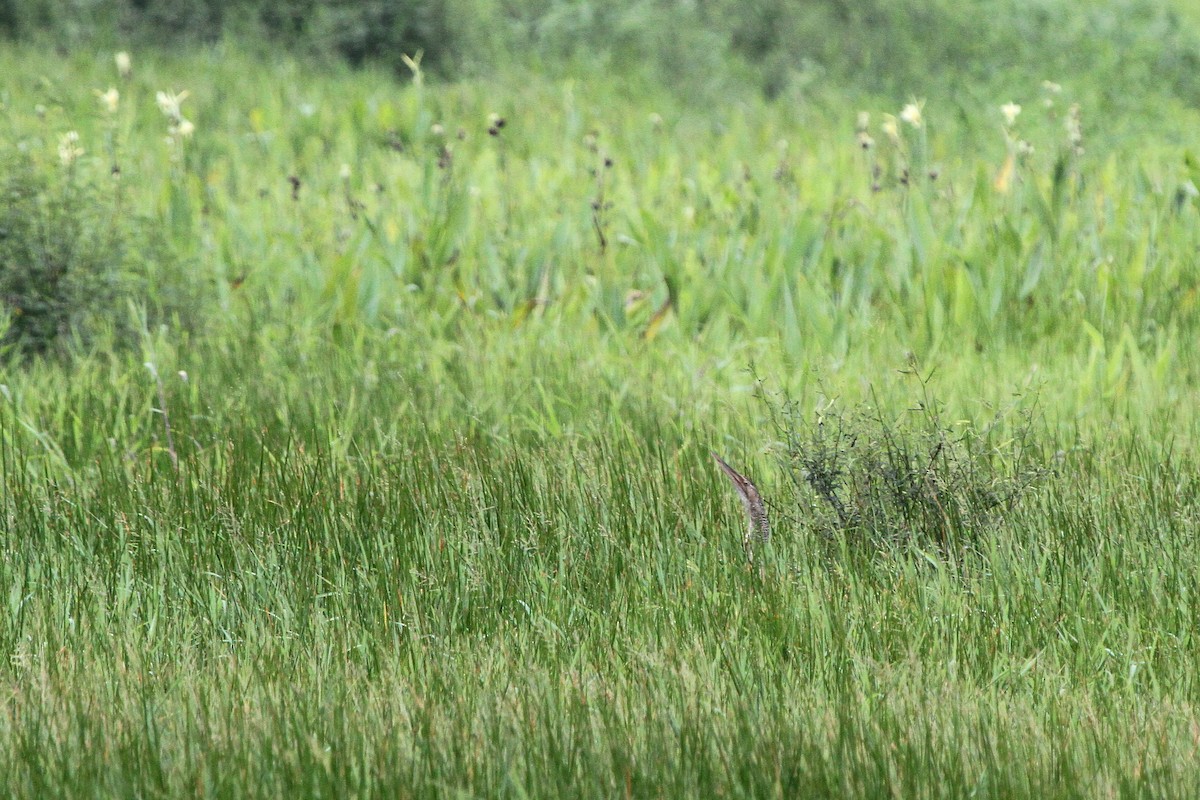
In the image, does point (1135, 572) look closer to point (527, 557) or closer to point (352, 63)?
point (527, 557)

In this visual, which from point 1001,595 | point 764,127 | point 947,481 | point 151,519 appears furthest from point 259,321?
point 764,127

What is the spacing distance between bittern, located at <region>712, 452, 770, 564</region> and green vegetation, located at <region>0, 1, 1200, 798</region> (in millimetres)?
46

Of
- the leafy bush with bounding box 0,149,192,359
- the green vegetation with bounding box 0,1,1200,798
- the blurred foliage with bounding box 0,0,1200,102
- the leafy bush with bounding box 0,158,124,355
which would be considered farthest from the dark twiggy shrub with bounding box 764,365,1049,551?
the blurred foliage with bounding box 0,0,1200,102

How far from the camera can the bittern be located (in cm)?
293

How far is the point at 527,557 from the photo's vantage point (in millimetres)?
2881

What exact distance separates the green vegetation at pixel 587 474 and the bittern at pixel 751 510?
46 millimetres

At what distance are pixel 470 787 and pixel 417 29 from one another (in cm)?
811

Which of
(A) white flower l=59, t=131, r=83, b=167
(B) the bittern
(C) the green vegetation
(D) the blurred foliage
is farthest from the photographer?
(D) the blurred foliage

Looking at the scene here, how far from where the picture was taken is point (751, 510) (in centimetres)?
300

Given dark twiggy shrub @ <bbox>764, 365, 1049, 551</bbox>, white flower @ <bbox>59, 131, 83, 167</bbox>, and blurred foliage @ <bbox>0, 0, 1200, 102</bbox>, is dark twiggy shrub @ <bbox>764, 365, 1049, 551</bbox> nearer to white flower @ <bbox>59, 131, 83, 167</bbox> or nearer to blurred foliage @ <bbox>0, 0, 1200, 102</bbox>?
white flower @ <bbox>59, 131, 83, 167</bbox>

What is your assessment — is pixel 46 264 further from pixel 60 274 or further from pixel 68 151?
pixel 68 151

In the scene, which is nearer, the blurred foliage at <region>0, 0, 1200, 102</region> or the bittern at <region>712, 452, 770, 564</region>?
the bittern at <region>712, 452, 770, 564</region>

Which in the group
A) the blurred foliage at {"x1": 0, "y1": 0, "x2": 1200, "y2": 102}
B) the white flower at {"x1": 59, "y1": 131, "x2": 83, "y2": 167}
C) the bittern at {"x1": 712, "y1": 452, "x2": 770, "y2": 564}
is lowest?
the bittern at {"x1": 712, "y1": 452, "x2": 770, "y2": 564}

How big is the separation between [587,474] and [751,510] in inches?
16.4
